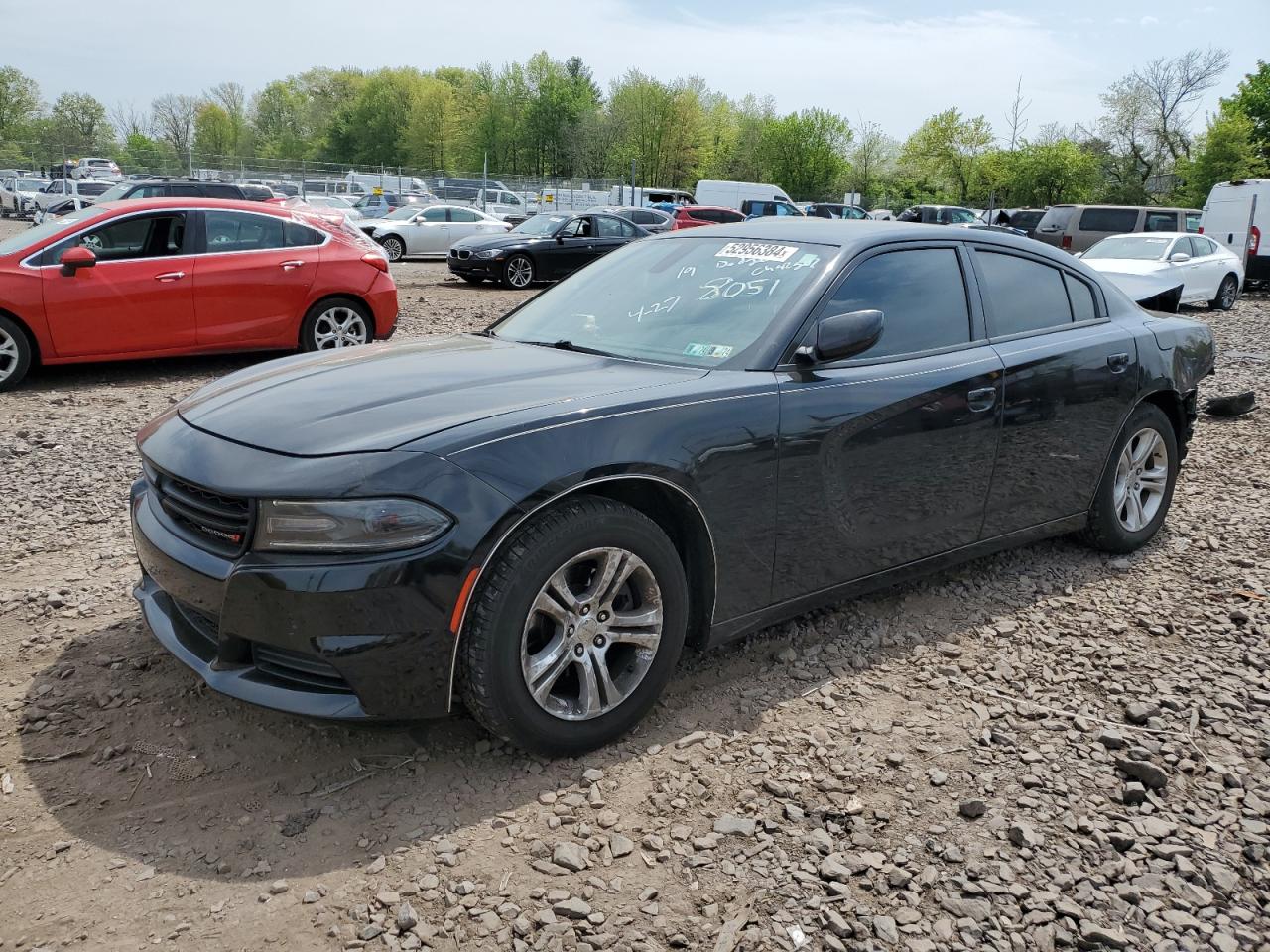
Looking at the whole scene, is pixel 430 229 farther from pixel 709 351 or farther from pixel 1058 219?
pixel 709 351

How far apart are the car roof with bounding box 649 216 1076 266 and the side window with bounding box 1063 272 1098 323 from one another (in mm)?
254

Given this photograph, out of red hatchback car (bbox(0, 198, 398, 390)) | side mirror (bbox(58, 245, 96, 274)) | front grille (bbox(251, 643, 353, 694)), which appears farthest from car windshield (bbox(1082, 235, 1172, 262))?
front grille (bbox(251, 643, 353, 694))

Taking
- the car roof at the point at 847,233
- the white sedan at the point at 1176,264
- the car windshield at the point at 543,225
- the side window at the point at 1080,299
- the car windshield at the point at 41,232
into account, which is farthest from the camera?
the car windshield at the point at 543,225

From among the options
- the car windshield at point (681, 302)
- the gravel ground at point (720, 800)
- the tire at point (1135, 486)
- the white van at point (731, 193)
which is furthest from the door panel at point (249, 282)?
the white van at point (731, 193)

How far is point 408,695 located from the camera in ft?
8.79

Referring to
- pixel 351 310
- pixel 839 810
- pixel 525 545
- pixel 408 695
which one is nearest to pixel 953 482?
pixel 839 810

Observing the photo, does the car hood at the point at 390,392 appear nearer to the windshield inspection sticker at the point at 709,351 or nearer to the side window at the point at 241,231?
the windshield inspection sticker at the point at 709,351

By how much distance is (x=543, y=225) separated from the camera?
1975 cm

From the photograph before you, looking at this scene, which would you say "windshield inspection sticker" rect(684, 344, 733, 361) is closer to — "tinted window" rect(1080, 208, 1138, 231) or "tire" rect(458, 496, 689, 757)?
"tire" rect(458, 496, 689, 757)

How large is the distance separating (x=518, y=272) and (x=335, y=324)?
9162 millimetres

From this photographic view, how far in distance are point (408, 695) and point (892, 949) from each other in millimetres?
1342

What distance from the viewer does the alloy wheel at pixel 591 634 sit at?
285 cm

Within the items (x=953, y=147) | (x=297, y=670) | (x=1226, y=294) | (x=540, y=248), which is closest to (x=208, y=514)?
(x=297, y=670)

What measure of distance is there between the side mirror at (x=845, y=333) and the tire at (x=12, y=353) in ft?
23.7
